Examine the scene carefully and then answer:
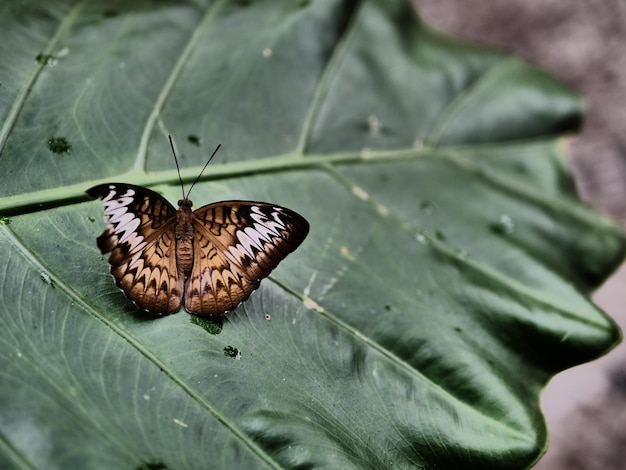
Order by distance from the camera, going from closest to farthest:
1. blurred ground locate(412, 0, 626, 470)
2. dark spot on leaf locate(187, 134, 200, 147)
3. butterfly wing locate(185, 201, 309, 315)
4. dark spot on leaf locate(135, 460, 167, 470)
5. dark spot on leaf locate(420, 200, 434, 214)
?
dark spot on leaf locate(135, 460, 167, 470), butterfly wing locate(185, 201, 309, 315), dark spot on leaf locate(187, 134, 200, 147), dark spot on leaf locate(420, 200, 434, 214), blurred ground locate(412, 0, 626, 470)

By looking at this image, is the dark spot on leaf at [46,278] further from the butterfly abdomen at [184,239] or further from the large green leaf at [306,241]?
the butterfly abdomen at [184,239]

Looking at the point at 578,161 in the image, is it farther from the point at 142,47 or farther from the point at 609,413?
the point at 142,47

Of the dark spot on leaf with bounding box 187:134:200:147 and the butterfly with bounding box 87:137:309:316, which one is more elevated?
the dark spot on leaf with bounding box 187:134:200:147

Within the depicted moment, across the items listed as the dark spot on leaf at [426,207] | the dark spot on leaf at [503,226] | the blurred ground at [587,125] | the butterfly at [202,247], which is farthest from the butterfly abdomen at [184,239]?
the blurred ground at [587,125]

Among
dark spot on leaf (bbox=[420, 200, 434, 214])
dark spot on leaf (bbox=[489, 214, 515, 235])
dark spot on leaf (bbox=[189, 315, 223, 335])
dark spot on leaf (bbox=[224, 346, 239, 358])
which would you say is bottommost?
dark spot on leaf (bbox=[224, 346, 239, 358])

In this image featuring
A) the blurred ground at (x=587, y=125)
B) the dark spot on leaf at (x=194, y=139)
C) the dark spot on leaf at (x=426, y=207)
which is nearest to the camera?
the dark spot on leaf at (x=194, y=139)

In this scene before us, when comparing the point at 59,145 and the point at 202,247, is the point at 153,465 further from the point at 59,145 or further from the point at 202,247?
the point at 59,145

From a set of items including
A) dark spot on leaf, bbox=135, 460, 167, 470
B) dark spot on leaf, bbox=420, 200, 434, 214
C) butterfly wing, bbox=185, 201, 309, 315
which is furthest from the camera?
dark spot on leaf, bbox=420, 200, 434, 214

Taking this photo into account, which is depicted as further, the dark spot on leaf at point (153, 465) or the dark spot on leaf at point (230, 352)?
the dark spot on leaf at point (230, 352)

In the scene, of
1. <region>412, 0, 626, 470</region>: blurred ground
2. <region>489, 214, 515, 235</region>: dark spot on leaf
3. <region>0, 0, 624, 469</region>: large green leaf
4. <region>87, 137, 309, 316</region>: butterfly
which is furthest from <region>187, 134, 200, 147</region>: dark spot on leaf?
<region>412, 0, 626, 470</region>: blurred ground

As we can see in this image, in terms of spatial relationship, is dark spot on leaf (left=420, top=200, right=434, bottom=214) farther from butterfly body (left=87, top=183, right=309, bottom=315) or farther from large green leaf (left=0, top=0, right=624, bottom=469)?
butterfly body (left=87, top=183, right=309, bottom=315)
